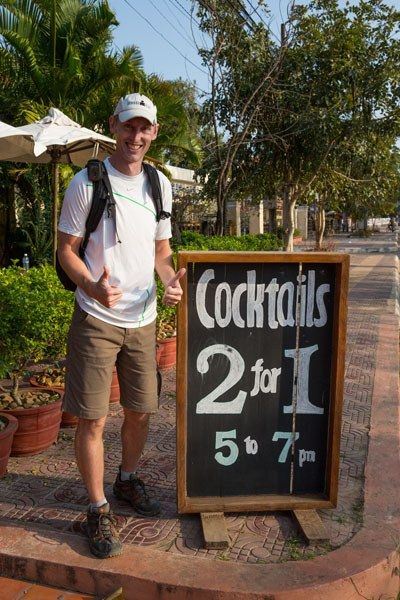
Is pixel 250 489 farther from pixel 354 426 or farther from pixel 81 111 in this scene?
pixel 81 111

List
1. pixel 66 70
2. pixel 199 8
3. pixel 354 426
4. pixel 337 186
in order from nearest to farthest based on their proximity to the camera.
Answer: pixel 354 426 → pixel 66 70 → pixel 199 8 → pixel 337 186

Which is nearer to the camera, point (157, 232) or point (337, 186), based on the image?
point (157, 232)

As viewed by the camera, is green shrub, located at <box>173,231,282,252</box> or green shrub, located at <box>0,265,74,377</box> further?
green shrub, located at <box>173,231,282,252</box>

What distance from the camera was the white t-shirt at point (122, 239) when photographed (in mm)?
2561

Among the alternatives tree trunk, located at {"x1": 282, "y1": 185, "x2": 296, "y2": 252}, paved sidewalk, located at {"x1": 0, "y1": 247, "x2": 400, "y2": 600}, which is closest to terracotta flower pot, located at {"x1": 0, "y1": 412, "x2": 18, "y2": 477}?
paved sidewalk, located at {"x1": 0, "y1": 247, "x2": 400, "y2": 600}

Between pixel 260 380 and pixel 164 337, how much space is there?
3.17 meters

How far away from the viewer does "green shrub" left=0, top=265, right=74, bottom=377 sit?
3928 mm

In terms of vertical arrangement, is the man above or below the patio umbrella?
below

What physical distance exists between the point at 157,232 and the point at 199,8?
33.2ft

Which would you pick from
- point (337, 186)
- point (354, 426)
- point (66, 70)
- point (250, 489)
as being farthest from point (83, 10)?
point (250, 489)

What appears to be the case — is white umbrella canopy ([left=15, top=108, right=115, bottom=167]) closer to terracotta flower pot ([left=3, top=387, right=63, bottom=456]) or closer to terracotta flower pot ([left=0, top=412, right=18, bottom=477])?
terracotta flower pot ([left=3, top=387, right=63, bottom=456])

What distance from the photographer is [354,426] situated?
14.6ft

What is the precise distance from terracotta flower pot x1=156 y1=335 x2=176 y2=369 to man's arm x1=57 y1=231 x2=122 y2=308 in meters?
3.26

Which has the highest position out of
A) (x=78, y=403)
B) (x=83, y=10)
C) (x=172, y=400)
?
(x=83, y=10)
